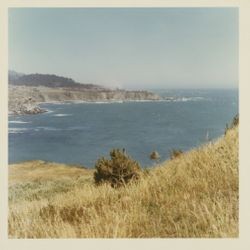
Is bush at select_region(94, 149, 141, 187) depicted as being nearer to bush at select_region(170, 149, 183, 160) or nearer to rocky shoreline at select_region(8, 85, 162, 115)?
bush at select_region(170, 149, 183, 160)

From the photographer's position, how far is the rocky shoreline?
165 inches

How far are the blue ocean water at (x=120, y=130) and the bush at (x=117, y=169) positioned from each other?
0.20 feet

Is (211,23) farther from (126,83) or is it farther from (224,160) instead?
(224,160)

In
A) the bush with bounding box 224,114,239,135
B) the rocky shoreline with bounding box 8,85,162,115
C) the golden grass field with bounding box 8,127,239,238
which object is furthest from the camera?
the rocky shoreline with bounding box 8,85,162,115

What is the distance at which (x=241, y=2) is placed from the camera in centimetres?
402

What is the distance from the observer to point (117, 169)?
13.7 ft

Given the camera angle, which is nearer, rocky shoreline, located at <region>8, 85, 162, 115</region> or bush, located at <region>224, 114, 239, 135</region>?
bush, located at <region>224, 114, 239, 135</region>

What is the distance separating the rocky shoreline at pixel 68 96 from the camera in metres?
4.20

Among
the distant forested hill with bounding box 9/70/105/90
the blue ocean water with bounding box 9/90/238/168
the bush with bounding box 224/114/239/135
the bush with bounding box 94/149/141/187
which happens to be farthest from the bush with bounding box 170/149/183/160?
the distant forested hill with bounding box 9/70/105/90

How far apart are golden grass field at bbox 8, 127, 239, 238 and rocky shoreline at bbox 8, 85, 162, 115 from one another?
2.01ft

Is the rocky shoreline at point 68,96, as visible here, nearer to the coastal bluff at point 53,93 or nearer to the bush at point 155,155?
the coastal bluff at point 53,93

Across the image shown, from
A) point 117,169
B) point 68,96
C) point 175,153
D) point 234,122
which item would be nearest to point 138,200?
point 117,169

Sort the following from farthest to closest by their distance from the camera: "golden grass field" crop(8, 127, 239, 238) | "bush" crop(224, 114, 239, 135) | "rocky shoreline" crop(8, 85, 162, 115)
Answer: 1. "rocky shoreline" crop(8, 85, 162, 115)
2. "bush" crop(224, 114, 239, 135)
3. "golden grass field" crop(8, 127, 239, 238)

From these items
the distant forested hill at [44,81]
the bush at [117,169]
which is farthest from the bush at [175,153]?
the distant forested hill at [44,81]
